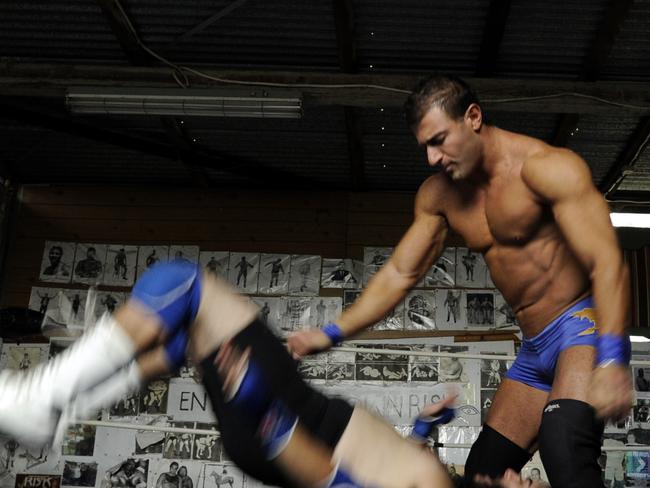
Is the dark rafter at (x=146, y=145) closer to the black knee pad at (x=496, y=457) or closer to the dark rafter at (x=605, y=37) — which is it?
the dark rafter at (x=605, y=37)

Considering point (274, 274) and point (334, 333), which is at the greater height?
point (274, 274)

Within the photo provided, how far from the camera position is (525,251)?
207 centimetres

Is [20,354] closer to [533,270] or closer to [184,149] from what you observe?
[184,149]

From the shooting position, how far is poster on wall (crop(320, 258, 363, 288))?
18.0 ft

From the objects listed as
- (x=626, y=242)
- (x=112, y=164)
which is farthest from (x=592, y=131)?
(x=112, y=164)

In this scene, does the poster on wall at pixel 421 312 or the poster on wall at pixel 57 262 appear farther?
the poster on wall at pixel 57 262

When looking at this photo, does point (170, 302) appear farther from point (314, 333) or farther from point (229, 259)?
point (229, 259)

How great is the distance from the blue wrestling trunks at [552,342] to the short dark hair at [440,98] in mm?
591

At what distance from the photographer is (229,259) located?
5.59m

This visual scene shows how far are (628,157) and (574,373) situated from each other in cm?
364

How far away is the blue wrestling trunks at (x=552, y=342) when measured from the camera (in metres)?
1.92

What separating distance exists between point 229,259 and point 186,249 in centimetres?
33

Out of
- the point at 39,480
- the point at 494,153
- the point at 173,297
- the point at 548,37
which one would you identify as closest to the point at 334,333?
the point at 494,153

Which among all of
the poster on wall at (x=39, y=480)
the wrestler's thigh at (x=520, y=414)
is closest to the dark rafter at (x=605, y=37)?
the wrestler's thigh at (x=520, y=414)
